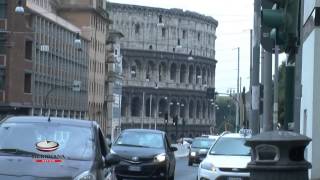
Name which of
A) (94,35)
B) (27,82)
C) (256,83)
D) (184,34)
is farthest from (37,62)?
(184,34)

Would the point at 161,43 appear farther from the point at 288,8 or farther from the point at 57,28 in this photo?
the point at 288,8

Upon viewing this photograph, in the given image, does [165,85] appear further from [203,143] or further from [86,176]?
[86,176]

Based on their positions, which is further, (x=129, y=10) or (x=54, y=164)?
(x=129, y=10)

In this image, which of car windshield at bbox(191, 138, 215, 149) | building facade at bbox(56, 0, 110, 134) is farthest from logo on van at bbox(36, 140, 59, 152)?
building facade at bbox(56, 0, 110, 134)

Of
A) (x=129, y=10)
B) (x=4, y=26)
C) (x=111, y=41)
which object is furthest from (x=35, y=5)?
(x=129, y=10)

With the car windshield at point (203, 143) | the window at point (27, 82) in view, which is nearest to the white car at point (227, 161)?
the car windshield at point (203, 143)

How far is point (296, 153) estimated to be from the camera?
891 centimetres

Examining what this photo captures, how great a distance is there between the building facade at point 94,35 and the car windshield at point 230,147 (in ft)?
276

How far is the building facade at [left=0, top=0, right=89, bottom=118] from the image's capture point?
74.2 m

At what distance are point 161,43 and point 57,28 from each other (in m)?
60.5

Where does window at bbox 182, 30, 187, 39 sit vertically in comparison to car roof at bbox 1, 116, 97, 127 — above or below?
above

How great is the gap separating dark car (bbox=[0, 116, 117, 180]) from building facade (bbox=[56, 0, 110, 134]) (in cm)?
9238

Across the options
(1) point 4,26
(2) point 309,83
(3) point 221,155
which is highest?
(1) point 4,26

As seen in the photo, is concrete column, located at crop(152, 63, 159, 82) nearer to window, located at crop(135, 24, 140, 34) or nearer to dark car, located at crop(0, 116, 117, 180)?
window, located at crop(135, 24, 140, 34)
